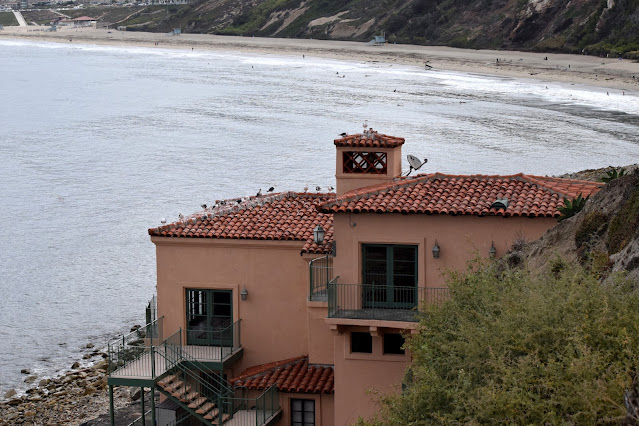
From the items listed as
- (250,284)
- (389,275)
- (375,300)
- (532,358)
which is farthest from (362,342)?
(532,358)

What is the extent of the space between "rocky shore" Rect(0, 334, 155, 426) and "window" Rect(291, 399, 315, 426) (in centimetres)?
619

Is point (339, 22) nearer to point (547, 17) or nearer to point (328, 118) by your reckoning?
point (547, 17)

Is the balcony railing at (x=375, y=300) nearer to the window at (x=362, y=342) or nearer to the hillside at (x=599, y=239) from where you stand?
the window at (x=362, y=342)

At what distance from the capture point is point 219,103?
111 meters

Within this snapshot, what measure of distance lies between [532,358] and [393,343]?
9.95 metres

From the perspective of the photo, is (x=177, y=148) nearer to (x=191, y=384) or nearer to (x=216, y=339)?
(x=216, y=339)

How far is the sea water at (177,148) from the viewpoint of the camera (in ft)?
155

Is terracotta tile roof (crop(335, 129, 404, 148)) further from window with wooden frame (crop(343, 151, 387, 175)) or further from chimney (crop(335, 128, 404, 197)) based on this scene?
window with wooden frame (crop(343, 151, 387, 175))

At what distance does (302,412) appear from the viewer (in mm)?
24797

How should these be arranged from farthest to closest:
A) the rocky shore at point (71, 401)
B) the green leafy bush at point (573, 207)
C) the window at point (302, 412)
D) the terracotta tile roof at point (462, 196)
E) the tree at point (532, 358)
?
1. the rocky shore at point (71, 401)
2. the window at point (302, 412)
3. the terracotta tile roof at point (462, 196)
4. the green leafy bush at point (573, 207)
5. the tree at point (532, 358)

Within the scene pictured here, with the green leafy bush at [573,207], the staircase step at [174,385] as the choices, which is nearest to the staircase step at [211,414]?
the staircase step at [174,385]

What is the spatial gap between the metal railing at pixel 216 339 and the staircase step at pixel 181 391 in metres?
1.40

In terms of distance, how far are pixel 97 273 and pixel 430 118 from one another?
48193 mm

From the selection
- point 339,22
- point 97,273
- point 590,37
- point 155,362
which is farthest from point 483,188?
point 339,22
